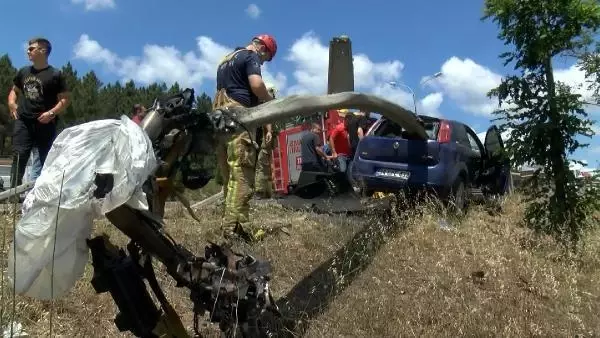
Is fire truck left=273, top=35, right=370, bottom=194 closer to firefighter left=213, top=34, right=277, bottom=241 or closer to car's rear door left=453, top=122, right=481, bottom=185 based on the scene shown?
car's rear door left=453, top=122, right=481, bottom=185

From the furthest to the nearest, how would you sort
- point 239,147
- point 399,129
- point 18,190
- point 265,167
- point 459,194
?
point 399,129 → point 459,194 → point 265,167 → point 239,147 → point 18,190

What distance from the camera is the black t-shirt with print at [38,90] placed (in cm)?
628

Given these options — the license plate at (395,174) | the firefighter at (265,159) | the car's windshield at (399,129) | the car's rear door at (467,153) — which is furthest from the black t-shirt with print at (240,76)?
the car's rear door at (467,153)

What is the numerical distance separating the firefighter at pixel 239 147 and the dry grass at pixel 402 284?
283 mm

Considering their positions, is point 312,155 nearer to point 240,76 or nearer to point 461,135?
point 461,135

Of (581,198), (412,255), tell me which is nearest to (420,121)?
(581,198)

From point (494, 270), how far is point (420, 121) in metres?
3.25

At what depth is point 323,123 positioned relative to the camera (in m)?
13.8

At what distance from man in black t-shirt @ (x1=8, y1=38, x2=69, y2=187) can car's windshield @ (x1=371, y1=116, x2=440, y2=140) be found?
13.9 ft

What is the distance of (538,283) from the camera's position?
5047 millimetres

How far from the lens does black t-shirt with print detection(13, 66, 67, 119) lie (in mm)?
6281

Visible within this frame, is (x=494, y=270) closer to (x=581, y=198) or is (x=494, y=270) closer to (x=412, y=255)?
(x=412, y=255)

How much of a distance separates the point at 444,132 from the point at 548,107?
7.05 feet

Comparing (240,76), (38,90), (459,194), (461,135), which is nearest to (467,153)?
(461,135)
